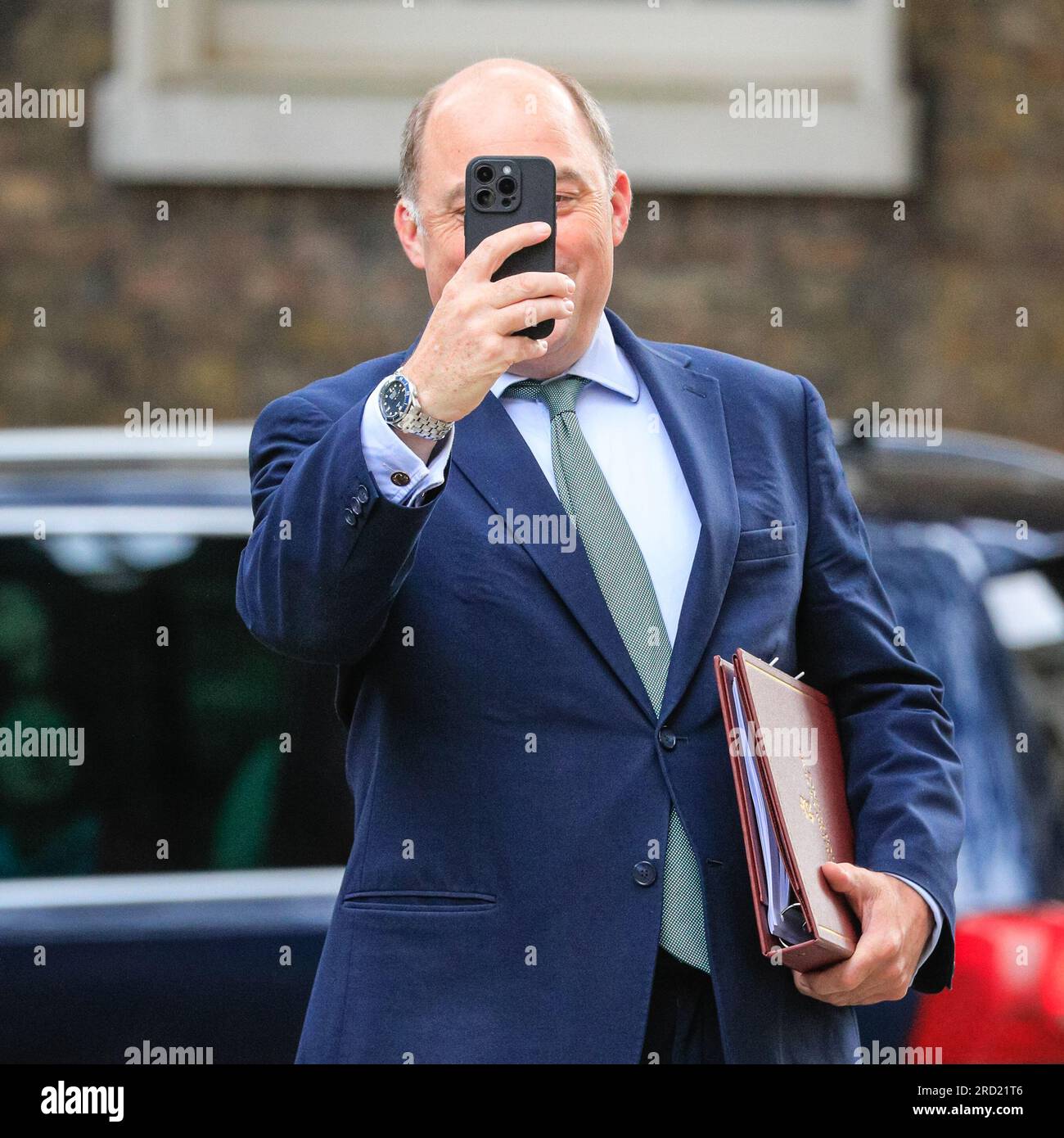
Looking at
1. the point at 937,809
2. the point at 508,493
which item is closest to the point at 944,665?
the point at 937,809

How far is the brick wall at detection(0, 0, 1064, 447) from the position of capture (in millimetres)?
6004

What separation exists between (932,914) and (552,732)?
0.50 m

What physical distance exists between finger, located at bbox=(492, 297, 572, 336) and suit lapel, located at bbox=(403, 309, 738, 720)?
0.22 metres

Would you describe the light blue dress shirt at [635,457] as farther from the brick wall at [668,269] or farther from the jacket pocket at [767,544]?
the brick wall at [668,269]

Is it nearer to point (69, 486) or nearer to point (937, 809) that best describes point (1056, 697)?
point (937, 809)

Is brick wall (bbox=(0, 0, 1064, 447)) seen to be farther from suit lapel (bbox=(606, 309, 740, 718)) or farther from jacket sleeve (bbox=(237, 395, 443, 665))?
jacket sleeve (bbox=(237, 395, 443, 665))

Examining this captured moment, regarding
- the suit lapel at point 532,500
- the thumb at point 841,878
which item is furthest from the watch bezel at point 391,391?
the thumb at point 841,878

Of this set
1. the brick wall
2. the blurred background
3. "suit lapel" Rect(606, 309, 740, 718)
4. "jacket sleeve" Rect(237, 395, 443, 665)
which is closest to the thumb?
"suit lapel" Rect(606, 309, 740, 718)

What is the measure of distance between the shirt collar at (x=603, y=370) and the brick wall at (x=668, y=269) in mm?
3968

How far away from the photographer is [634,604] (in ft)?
6.56

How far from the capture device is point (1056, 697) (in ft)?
9.37

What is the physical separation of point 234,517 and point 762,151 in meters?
3.69

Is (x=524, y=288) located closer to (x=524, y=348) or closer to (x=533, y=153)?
(x=524, y=348)

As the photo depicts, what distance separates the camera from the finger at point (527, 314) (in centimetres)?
175
